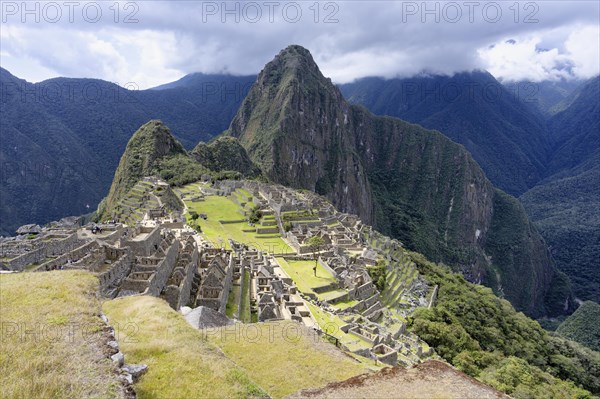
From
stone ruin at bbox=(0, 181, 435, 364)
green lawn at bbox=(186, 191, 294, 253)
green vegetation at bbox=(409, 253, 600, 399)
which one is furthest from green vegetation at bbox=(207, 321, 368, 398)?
green lawn at bbox=(186, 191, 294, 253)

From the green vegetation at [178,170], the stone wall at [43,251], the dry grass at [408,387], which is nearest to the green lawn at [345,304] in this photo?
the stone wall at [43,251]

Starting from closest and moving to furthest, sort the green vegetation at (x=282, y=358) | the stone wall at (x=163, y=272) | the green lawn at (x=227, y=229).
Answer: the green vegetation at (x=282, y=358), the stone wall at (x=163, y=272), the green lawn at (x=227, y=229)

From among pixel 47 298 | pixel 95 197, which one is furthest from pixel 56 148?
pixel 47 298

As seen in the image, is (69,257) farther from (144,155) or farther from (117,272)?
(144,155)

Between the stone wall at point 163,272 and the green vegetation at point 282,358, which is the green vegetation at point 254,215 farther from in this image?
the green vegetation at point 282,358

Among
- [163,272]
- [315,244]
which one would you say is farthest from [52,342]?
[315,244]
